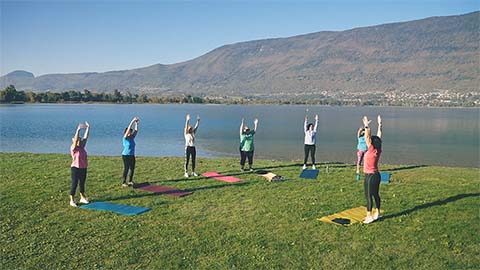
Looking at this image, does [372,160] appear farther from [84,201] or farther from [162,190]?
[84,201]

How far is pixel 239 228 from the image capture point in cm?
941

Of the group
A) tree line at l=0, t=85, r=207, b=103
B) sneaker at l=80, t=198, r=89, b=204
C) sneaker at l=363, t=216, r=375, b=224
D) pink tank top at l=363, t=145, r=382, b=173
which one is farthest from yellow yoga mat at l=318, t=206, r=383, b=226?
tree line at l=0, t=85, r=207, b=103

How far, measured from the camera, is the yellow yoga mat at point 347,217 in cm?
973

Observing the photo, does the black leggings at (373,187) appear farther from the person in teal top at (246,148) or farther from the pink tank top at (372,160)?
the person in teal top at (246,148)

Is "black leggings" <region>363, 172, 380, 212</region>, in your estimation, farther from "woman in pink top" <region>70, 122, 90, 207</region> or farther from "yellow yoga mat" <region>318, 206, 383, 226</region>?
"woman in pink top" <region>70, 122, 90, 207</region>

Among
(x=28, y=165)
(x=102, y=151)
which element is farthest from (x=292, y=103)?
(x=28, y=165)

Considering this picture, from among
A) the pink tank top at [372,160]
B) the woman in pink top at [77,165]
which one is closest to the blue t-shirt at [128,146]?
the woman in pink top at [77,165]

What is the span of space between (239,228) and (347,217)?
2967mm

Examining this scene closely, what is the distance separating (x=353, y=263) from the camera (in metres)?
7.61

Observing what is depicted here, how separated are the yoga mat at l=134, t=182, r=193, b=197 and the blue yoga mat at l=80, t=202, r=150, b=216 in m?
1.71

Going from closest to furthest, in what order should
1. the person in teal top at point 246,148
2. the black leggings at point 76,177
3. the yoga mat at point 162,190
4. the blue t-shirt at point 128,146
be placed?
the black leggings at point 76,177, the yoga mat at point 162,190, the blue t-shirt at point 128,146, the person in teal top at point 246,148

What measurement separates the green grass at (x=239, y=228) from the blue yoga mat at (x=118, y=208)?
28 cm

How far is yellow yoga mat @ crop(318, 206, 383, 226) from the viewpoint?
31.9 ft

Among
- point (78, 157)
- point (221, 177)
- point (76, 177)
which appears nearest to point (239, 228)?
point (76, 177)
